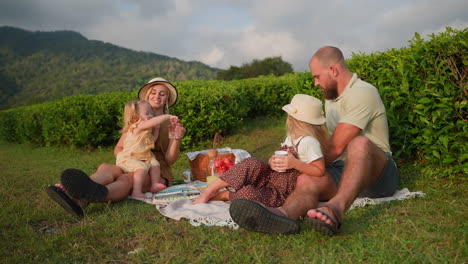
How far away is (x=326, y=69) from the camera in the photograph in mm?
3758

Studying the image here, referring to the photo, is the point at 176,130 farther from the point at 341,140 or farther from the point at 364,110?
the point at 364,110

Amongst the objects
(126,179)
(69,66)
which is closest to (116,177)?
(126,179)

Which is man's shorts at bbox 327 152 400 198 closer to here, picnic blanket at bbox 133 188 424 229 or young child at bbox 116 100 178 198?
picnic blanket at bbox 133 188 424 229

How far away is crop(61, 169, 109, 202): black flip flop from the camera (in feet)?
10.9

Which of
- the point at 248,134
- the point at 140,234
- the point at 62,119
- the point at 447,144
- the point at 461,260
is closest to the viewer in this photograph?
the point at 461,260

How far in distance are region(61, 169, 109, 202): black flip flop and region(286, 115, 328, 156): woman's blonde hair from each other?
206cm

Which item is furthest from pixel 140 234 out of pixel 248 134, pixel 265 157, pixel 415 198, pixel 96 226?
pixel 248 134

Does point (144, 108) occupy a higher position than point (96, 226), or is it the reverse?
point (144, 108)

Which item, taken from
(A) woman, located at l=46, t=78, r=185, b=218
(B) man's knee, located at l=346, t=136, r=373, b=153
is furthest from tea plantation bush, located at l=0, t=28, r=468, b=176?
(A) woman, located at l=46, t=78, r=185, b=218

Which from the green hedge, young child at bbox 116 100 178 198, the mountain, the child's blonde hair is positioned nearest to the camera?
the green hedge

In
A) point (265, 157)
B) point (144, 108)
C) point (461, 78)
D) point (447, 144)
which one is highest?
point (461, 78)

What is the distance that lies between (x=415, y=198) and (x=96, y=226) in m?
3.27

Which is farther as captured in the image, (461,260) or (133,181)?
(133,181)

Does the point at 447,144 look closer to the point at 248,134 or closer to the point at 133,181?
the point at 133,181
